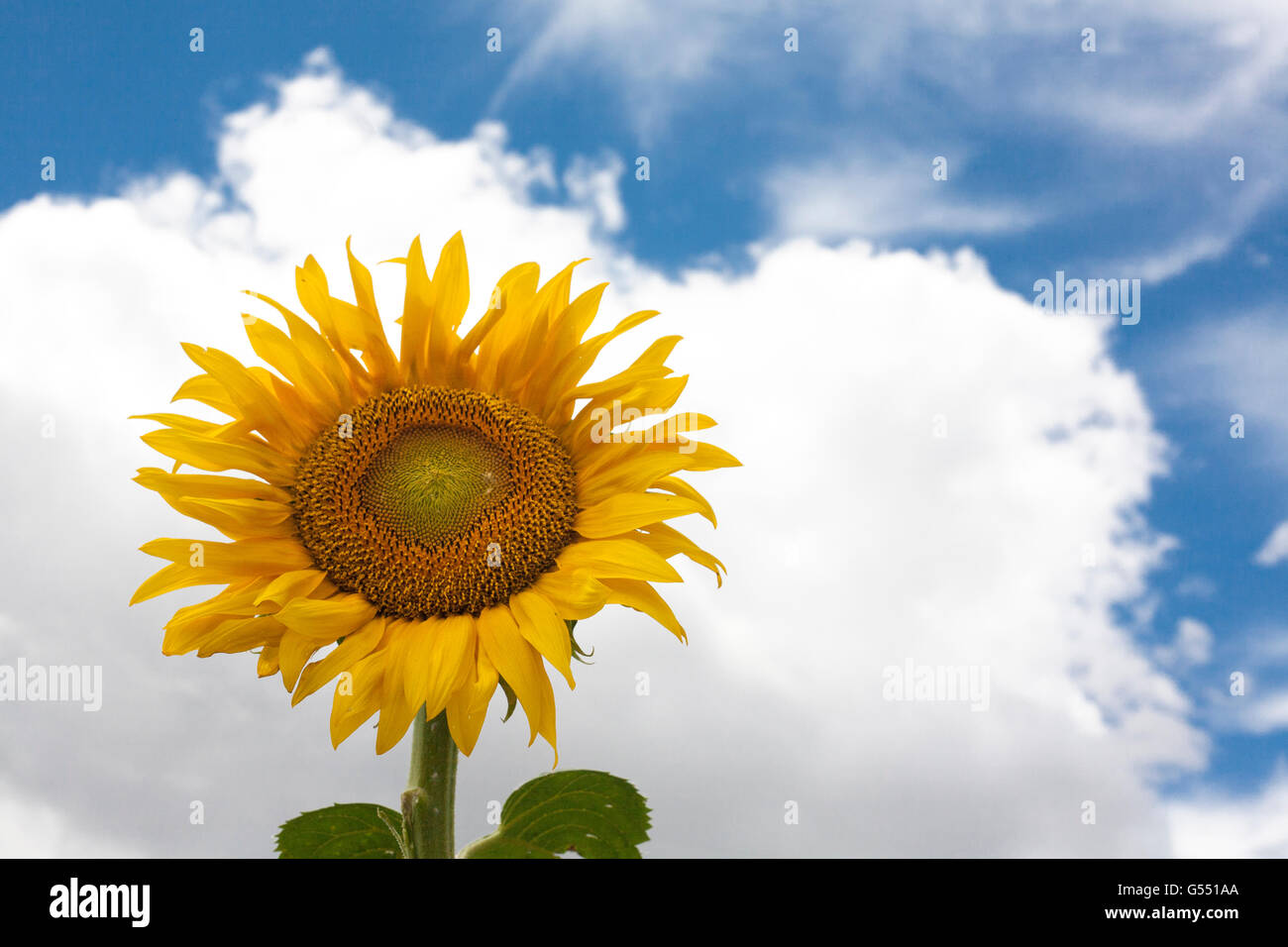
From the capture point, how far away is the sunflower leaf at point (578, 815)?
374 centimetres

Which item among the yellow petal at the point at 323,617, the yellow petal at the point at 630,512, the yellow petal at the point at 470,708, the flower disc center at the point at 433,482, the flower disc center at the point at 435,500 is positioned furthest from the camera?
the flower disc center at the point at 433,482

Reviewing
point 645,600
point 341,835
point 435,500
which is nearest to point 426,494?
point 435,500

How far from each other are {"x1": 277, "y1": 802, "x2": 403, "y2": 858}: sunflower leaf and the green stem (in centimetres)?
29

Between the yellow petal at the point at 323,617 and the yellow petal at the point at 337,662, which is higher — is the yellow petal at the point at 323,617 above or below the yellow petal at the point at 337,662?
above

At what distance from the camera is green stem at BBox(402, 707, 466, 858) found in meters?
3.30

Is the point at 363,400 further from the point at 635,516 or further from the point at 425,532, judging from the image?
the point at 635,516

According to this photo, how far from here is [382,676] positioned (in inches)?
133

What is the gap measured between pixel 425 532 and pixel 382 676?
1.88 ft

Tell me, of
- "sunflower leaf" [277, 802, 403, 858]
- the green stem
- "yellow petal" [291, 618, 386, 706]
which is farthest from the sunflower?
"sunflower leaf" [277, 802, 403, 858]

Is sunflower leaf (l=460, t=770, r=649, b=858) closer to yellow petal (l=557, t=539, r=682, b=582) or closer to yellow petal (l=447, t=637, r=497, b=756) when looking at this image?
yellow petal (l=447, t=637, r=497, b=756)

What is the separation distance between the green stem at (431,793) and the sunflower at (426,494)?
0.13 metres

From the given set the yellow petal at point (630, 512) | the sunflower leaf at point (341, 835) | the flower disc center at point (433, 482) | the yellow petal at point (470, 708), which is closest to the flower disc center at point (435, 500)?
the flower disc center at point (433, 482)

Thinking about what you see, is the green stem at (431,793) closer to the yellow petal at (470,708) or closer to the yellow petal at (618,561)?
the yellow petal at (470,708)
